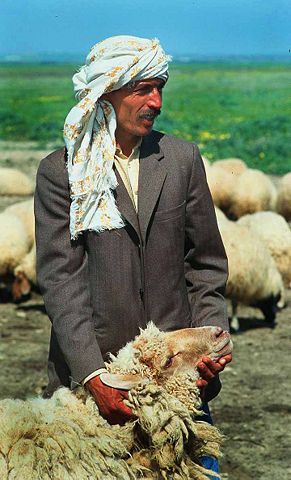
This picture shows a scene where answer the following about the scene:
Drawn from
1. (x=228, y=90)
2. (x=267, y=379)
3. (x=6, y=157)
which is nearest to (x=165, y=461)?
(x=267, y=379)

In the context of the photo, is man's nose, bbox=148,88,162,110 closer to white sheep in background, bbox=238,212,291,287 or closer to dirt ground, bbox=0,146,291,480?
dirt ground, bbox=0,146,291,480

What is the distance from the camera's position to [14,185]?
17047mm

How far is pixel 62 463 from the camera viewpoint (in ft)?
9.68

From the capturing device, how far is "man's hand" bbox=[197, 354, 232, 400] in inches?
126

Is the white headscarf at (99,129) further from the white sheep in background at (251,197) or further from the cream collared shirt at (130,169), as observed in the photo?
the white sheep in background at (251,197)

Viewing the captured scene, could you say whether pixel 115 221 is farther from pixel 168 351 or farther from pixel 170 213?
pixel 168 351

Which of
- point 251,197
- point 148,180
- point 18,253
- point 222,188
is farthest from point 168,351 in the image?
point 251,197

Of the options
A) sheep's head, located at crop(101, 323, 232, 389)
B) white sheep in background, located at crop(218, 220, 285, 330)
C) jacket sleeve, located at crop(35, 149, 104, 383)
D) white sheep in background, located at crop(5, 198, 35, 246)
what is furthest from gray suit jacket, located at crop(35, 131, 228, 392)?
white sheep in background, located at crop(5, 198, 35, 246)

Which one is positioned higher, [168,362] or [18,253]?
[168,362]

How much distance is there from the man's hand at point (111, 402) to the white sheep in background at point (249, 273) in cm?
564

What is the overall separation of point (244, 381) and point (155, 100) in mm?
4290

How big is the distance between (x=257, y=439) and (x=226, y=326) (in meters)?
2.73

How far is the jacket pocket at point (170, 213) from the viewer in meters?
3.38

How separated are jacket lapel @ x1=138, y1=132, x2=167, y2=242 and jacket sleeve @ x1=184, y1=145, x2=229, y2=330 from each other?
0.45 feet
